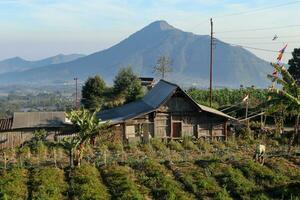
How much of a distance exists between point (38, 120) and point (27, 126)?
55.2 inches

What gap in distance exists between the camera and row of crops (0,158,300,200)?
2609 centimetres

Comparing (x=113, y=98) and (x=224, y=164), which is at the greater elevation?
(x=113, y=98)

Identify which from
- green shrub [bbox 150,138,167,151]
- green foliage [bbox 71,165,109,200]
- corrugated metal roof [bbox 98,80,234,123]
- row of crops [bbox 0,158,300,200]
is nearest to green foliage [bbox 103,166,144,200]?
row of crops [bbox 0,158,300,200]

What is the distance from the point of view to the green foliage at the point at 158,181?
1023 inches

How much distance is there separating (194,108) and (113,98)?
2456 centimetres

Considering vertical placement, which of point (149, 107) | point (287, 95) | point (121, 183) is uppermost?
point (287, 95)

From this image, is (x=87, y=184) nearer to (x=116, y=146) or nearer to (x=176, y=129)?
(x=116, y=146)

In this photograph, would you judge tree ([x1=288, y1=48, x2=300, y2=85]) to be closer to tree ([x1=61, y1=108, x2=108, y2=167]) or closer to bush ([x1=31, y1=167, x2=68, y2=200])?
tree ([x1=61, y1=108, x2=108, y2=167])

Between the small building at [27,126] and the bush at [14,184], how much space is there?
987 centimetres

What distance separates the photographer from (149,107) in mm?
43156

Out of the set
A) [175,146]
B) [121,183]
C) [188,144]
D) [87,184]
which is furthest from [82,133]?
[188,144]

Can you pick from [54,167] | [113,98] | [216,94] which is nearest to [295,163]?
[54,167]

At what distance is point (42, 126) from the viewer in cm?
4062

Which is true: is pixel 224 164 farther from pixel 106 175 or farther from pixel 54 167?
pixel 54 167
